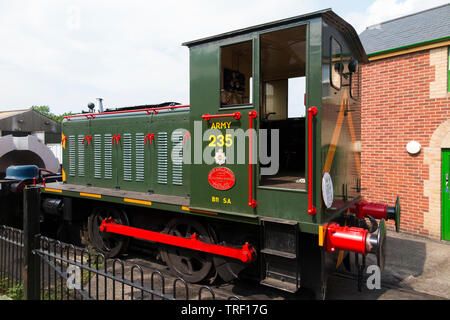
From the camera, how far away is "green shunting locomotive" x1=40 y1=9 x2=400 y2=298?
145 inches

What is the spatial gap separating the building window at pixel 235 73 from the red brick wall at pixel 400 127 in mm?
4901

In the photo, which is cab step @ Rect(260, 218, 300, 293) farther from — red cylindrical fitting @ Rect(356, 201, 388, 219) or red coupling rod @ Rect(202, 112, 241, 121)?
red cylindrical fitting @ Rect(356, 201, 388, 219)

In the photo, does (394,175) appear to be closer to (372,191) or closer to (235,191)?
(372,191)

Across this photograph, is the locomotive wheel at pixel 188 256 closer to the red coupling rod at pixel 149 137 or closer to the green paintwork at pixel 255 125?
the green paintwork at pixel 255 125

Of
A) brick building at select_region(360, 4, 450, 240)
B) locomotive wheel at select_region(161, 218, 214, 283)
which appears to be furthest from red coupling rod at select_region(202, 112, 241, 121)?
brick building at select_region(360, 4, 450, 240)

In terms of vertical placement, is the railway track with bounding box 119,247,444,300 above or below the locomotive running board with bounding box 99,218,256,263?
below

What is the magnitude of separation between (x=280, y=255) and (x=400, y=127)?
617 cm

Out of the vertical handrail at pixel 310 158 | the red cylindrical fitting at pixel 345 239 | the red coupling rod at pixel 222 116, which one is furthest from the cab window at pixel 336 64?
the red cylindrical fitting at pixel 345 239

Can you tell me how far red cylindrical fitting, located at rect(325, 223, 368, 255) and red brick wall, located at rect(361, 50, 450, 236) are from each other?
208 inches

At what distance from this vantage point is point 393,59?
8.11 m

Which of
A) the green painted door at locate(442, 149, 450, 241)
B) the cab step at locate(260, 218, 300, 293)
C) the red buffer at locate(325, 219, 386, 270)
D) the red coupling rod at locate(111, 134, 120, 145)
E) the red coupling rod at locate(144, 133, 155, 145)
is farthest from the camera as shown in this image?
the green painted door at locate(442, 149, 450, 241)

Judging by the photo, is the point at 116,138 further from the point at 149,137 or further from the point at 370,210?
the point at 370,210

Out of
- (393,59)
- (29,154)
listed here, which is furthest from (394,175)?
(29,154)

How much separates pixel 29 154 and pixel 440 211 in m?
11.4
